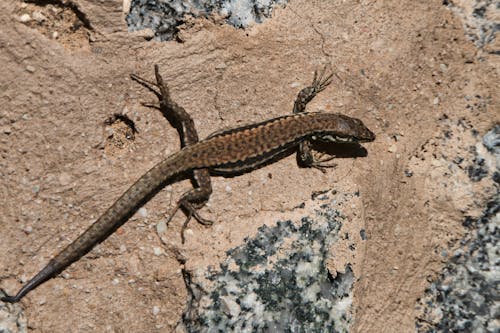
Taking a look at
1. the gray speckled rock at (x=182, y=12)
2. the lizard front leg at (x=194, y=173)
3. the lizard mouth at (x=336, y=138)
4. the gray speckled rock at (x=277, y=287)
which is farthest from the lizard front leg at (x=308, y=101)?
the lizard front leg at (x=194, y=173)

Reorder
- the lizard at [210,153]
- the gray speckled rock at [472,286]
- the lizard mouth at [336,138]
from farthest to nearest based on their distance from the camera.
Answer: the lizard mouth at [336,138], the gray speckled rock at [472,286], the lizard at [210,153]

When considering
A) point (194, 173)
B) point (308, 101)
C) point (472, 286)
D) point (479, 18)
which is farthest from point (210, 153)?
point (479, 18)

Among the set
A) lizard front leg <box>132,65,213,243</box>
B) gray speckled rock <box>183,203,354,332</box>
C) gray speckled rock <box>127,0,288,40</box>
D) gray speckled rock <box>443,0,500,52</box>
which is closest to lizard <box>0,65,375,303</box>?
lizard front leg <box>132,65,213,243</box>

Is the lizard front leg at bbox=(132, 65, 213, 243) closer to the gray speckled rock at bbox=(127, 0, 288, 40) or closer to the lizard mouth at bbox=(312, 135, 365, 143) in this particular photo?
the gray speckled rock at bbox=(127, 0, 288, 40)

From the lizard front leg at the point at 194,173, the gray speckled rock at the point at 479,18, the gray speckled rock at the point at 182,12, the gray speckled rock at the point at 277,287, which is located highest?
the gray speckled rock at the point at 479,18

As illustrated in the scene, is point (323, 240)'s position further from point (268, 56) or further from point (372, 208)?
point (268, 56)

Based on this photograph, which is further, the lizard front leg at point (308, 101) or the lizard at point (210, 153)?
the lizard front leg at point (308, 101)

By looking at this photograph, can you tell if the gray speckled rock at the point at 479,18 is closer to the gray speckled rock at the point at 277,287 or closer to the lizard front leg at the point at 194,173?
the gray speckled rock at the point at 277,287
